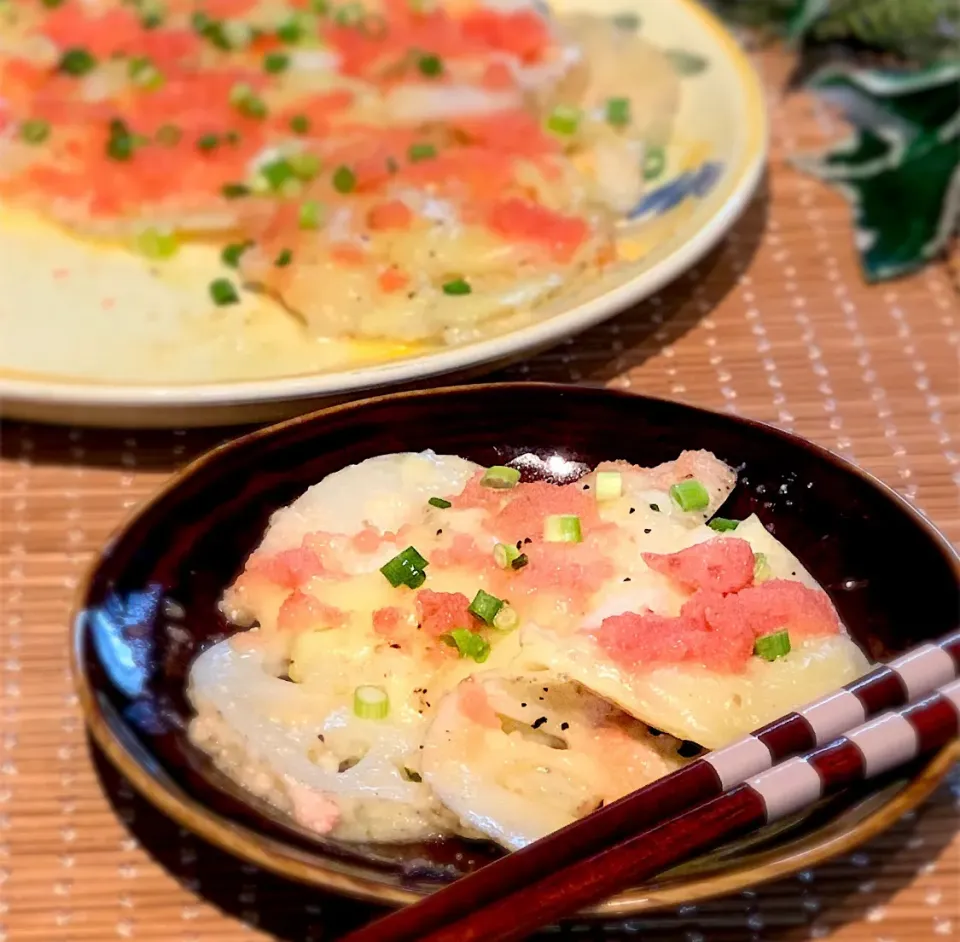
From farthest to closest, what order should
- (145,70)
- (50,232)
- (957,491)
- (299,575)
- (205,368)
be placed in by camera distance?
1. (145,70)
2. (50,232)
3. (205,368)
4. (957,491)
5. (299,575)

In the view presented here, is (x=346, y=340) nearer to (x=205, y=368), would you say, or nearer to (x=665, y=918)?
(x=205, y=368)

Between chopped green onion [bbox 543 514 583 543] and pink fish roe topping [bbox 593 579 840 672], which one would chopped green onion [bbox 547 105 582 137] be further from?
pink fish roe topping [bbox 593 579 840 672]

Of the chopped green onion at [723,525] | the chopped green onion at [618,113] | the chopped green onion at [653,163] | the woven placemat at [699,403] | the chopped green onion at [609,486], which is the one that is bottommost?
the woven placemat at [699,403]

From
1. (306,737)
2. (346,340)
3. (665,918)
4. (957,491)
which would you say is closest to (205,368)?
(346,340)

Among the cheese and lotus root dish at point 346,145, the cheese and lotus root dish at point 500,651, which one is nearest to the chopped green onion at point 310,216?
the cheese and lotus root dish at point 346,145

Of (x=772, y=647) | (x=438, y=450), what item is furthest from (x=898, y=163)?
(x=772, y=647)

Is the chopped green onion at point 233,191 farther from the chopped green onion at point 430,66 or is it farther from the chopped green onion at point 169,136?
the chopped green onion at point 430,66
